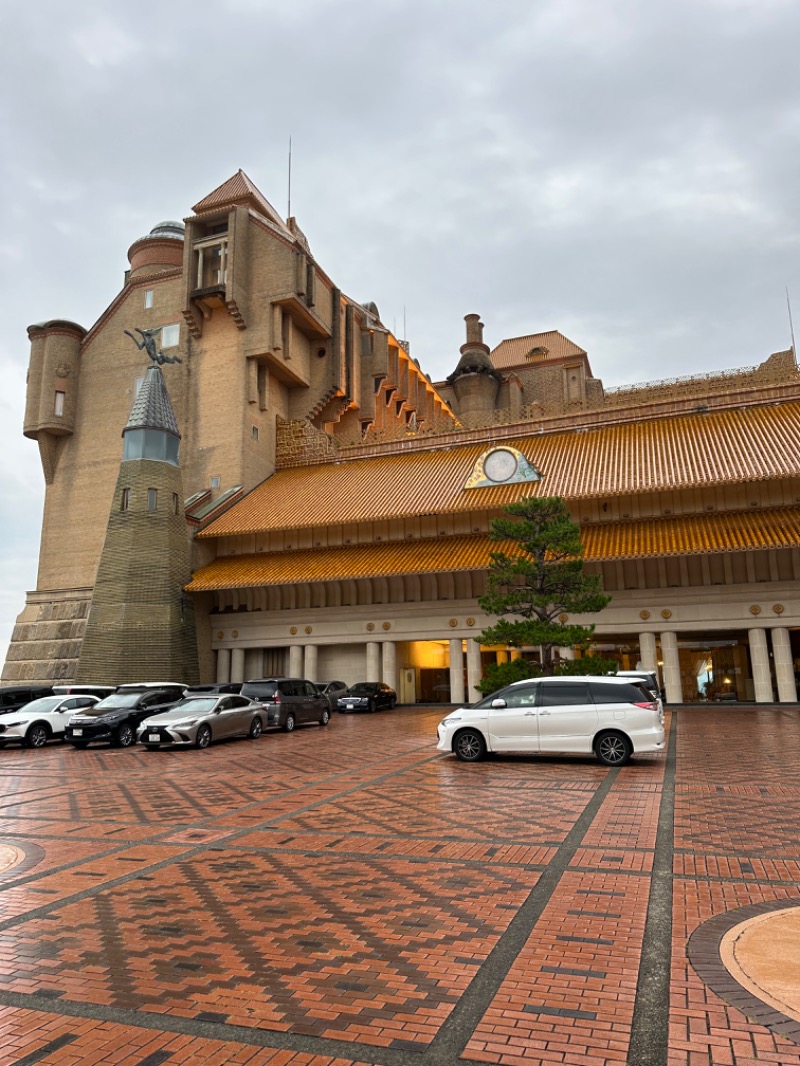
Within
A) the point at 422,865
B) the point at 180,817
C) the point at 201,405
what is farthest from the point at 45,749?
the point at 201,405

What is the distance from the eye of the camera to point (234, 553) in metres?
37.0

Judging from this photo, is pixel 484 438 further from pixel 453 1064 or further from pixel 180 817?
pixel 453 1064

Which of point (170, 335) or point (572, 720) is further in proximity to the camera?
point (170, 335)

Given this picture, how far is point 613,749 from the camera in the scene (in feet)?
42.6

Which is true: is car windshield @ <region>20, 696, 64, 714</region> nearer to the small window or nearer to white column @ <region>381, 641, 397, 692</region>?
white column @ <region>381, 641, 397, 692</region>

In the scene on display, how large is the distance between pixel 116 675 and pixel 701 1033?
1169 inches

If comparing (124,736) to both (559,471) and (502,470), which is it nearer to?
(502,470)

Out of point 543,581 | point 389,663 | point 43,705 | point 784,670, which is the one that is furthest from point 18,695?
point 784,670

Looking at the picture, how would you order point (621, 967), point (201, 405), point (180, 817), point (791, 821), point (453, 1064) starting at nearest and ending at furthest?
point (453, 1064) < point (621, 967) < point (791, 821) < point (180, 817) < point (201, 405)

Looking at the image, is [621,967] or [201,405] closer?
[621,967]

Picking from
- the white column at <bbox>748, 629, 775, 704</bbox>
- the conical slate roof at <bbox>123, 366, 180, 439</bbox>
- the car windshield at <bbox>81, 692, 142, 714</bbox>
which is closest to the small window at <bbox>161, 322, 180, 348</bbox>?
the conical slate roof at <bbox>123, 366, 180, 439</bbox>

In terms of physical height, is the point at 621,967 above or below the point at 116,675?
below

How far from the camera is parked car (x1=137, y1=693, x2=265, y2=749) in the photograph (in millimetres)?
18188

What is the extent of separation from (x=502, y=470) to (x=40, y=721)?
68.4 ft
